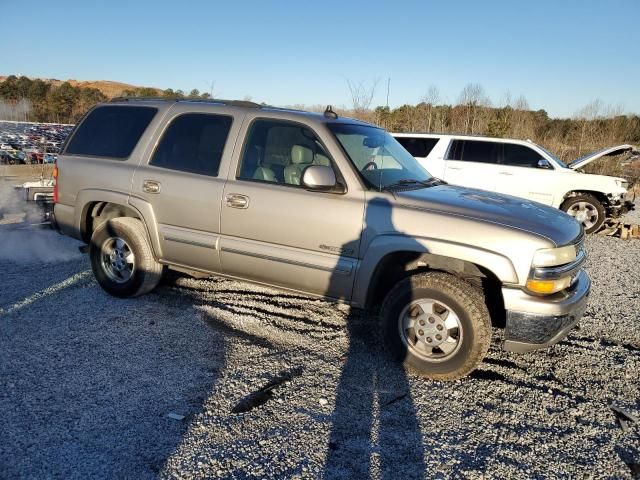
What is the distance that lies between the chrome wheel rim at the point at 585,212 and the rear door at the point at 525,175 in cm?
56

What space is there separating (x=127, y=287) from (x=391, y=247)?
2.82m

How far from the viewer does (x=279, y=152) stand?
409cm

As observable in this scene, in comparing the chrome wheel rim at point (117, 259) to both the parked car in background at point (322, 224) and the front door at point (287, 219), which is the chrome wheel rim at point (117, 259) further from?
the front door at point (287, 219)

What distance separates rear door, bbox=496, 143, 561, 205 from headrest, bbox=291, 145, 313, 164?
23.0 feet

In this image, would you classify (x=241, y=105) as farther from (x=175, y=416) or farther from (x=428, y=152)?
(x=428, y=152)

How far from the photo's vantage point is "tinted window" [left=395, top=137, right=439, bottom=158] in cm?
1032

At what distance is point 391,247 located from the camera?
348cm

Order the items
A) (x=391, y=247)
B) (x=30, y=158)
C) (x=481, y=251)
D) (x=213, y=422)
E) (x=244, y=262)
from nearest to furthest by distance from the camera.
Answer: (x=213, y=422) → (x=481, y=251) → (x=391, y=247) → (x=244, y=262) → (x=30, y=158)

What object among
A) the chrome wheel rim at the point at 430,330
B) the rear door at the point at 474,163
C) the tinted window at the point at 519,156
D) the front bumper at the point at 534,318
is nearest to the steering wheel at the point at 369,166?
the chrome wheel rim at the point at 430,330

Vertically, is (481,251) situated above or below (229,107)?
below

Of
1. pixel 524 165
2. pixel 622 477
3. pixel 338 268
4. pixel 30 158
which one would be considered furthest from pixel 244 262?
pixel 30 158

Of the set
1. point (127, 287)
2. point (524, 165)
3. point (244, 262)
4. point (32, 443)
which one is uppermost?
point (524, 165)

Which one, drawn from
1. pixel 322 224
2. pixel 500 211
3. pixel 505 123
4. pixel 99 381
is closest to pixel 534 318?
pixel 500 211

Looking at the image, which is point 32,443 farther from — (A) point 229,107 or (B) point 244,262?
(A) point 229,107
